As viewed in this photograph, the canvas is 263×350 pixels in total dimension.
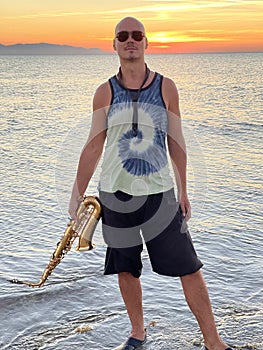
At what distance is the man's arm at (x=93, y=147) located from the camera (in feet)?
13.6

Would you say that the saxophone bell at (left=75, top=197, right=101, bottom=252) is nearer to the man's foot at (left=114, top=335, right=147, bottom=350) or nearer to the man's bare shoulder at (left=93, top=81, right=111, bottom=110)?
the man's bare shoulder at (left=93, top=81, right=111, bottom=110)

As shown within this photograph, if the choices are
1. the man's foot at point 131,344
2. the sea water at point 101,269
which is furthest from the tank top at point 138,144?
the sea water at point 101,269

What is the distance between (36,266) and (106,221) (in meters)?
2.92

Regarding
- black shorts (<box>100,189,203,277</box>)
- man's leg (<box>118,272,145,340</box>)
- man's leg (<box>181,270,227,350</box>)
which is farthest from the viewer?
man's leg (<box>118,272,145,340</box>)

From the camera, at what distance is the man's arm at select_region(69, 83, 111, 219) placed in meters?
4.16

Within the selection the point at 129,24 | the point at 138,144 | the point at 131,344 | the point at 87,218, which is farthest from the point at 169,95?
the point at 131,344

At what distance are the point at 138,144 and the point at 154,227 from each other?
2.06 feet

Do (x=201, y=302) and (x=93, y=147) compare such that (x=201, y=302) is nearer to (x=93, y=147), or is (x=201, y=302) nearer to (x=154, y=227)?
(x=154, y=227)

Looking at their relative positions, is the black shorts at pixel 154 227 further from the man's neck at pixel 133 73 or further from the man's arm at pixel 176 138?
the man's neck at pixel 133 73

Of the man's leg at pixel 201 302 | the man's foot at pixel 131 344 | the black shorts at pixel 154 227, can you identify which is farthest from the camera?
the man's foot at pixel 131 344

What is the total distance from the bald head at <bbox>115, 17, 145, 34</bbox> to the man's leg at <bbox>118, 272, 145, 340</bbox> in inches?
73.2

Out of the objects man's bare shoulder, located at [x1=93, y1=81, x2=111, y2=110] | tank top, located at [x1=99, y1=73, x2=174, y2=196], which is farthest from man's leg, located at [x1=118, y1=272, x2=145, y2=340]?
man's bare shoulder, located at [x1=93, y1=81, x2=111, y2=110]

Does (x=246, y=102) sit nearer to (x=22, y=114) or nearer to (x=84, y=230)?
(x=22, y=114)

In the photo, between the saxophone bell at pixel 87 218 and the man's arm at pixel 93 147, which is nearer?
the man's arm at pixel 93 147
